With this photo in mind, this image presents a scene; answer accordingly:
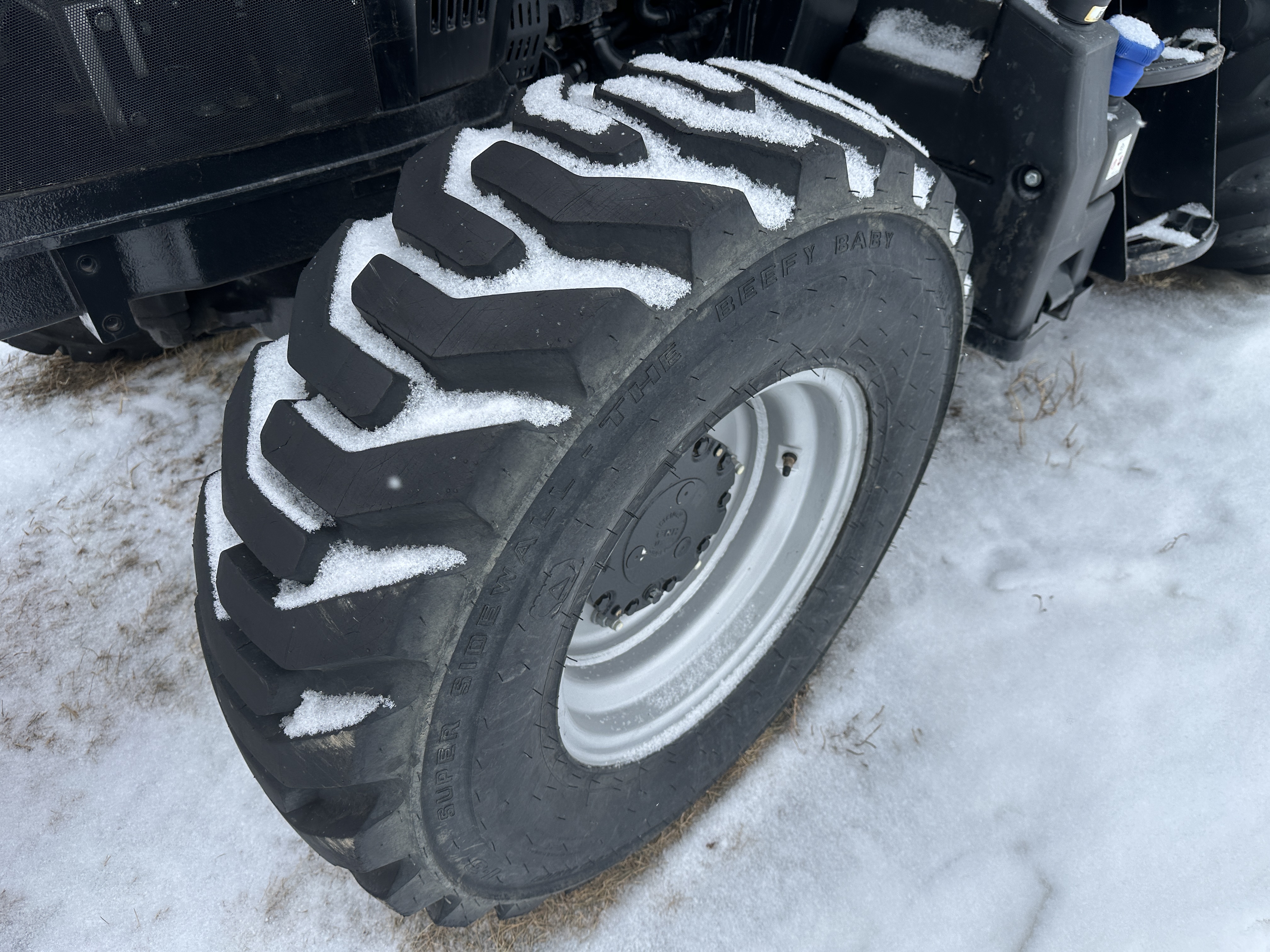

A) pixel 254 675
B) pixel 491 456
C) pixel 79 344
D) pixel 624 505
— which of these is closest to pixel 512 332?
pixel 491 456

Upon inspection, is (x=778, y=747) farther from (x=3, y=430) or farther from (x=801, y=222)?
(x=3, y=430)

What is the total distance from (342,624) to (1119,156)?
1.59 m

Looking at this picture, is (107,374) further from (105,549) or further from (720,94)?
(720,94)

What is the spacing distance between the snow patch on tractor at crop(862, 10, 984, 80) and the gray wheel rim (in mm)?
626

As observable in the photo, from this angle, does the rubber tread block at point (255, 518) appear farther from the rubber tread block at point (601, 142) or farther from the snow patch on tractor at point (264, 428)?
the rubber tread block at point (601, 142)

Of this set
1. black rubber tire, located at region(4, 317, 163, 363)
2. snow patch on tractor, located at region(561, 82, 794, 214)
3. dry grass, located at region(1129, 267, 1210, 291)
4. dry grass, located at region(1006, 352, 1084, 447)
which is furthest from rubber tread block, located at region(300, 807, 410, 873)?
dry grass, located at region(1129, 267, 1210, 291)

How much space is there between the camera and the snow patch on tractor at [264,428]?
973mm

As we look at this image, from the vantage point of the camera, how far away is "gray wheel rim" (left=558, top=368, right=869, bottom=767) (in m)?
1.49

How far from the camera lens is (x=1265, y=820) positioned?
5.37 ft

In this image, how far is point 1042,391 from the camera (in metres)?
2.50

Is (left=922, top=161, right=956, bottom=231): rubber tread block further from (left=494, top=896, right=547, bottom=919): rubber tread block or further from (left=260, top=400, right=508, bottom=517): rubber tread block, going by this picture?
(left=494, top=896, right=547, bottom=919): rubber tread block

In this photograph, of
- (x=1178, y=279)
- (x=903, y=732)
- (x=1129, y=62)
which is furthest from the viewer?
(x=1178, y=279)

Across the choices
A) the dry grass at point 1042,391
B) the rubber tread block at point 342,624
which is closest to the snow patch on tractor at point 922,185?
the rubber tread block at point 342,624

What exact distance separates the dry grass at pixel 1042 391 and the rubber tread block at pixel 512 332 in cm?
182
